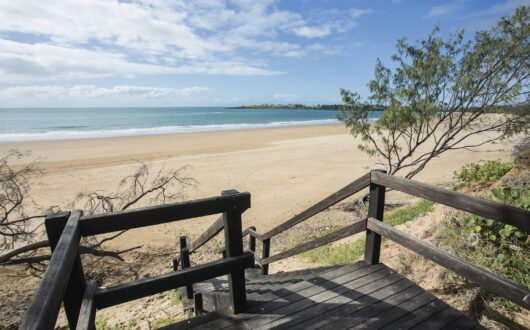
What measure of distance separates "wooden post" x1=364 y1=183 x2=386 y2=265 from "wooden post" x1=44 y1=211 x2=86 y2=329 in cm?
269

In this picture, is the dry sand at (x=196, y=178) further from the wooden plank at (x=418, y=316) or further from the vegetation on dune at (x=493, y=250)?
the wooden plank at (x=418, y=316)

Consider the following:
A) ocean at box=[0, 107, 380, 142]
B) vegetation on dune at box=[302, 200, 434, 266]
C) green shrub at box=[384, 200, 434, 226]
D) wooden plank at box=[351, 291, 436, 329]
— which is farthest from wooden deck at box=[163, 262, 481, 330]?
ocean at box=[0, 107, 380, 142]

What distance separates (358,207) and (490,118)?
4934 millimetres

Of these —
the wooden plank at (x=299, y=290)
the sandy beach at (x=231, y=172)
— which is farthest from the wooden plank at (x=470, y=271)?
the sandy beach at (x=231, y=172)

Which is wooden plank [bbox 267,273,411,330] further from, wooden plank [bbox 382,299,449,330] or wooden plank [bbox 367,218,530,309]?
wooden plank [bbox 367,218,530,309]

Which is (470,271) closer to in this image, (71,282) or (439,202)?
(439,202)

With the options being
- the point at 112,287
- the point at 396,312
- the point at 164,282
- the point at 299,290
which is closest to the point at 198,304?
the point at 299,290

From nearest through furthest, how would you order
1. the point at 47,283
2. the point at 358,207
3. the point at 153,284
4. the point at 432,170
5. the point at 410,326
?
the point at 47,283 → the point at 153,284 → the point at 410,326 → the point at 358,207 → the point at 432,170

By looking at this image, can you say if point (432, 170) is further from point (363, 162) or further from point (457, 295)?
point (457, 295)

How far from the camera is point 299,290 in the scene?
122 inches

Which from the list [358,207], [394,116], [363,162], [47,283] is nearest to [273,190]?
[358,207]

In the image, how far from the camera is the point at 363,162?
16.7m

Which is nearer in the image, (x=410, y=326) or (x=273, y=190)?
(x=410, y=326)

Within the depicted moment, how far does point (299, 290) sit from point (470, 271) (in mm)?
1526
